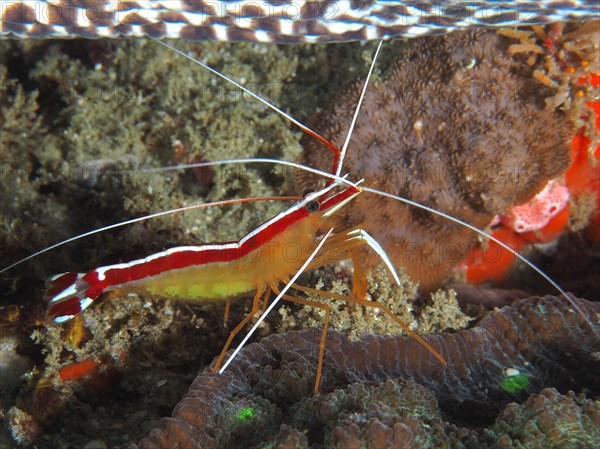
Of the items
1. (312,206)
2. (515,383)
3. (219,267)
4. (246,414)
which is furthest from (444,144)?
(246,414)

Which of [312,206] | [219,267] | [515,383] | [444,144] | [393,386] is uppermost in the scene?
[444,144]

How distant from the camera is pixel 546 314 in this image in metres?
3.00

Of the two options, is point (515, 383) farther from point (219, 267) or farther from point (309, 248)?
point (219, 267)

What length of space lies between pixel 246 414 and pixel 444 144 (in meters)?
2.47

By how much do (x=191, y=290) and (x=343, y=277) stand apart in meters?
1.18

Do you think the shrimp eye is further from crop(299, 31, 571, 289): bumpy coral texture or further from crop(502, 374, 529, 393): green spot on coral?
crop(502, 374, 529, 393): green spot on coral

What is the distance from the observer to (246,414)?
2.22 m

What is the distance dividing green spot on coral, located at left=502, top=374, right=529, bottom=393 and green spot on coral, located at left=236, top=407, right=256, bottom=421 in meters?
1.52

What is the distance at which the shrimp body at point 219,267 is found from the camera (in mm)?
3008

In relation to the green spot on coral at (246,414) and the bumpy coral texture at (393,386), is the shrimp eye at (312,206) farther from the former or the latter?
the green spot on coral at (246,414)

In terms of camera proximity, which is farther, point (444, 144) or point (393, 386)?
point (444, 144)

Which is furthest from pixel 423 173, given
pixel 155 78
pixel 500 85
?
pixel 155 78

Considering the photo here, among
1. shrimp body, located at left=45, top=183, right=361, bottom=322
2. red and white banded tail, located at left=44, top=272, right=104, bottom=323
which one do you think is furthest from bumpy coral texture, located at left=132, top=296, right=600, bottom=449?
red and white banded tail, located at left=44, top=272, right=104, bottom=323

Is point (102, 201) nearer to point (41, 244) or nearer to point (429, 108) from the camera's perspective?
point (41, 244)
